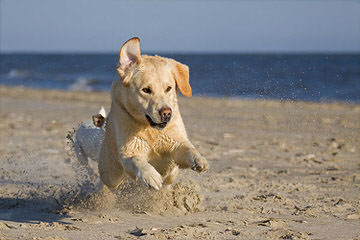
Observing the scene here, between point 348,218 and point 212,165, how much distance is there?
240 cm

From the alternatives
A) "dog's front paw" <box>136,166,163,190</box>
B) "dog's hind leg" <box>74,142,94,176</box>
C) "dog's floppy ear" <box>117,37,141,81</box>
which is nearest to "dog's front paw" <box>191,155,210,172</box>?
"dog's front paw" <box>136,166,163,190</box>

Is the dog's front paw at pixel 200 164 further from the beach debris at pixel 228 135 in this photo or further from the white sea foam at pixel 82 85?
the white sea foam at pixel 82 85

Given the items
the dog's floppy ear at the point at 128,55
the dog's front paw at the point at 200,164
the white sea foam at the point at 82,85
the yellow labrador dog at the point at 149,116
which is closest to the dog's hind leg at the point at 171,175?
the yellow labrador dog at the point at 149,116

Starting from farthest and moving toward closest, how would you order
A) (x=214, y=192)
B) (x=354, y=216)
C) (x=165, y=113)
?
(x=214, y=192)
(x=354, y=216)
(x=165, y=113)

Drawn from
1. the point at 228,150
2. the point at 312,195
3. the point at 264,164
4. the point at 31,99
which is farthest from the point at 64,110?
the point at 312,195

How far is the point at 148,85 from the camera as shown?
3.78 m

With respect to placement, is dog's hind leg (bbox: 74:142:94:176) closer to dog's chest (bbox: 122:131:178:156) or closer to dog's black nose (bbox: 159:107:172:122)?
dog's chest (bbox: 122:131:178:156)

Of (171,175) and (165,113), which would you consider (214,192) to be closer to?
(171,175)

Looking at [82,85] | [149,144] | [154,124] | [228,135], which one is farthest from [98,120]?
[82,85]

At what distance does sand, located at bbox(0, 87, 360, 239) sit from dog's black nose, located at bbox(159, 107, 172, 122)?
0.87 metres

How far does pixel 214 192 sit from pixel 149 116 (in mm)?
1803

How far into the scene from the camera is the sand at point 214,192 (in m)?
3.99

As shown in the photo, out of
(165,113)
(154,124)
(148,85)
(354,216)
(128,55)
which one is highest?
(128,55)

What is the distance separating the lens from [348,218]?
14.2 feet
